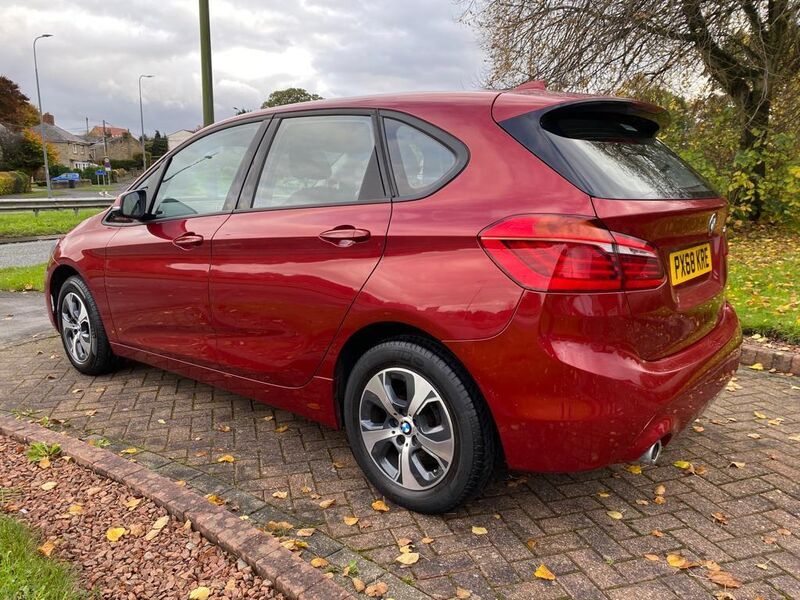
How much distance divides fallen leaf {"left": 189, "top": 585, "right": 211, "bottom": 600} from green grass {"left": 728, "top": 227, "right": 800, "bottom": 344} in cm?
445

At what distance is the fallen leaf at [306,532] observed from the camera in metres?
2.46

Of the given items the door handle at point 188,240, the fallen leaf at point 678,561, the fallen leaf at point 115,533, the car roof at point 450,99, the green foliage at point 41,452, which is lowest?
the green foliage at point 41,452

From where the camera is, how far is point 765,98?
9.96 metres

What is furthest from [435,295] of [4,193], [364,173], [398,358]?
[4,193]

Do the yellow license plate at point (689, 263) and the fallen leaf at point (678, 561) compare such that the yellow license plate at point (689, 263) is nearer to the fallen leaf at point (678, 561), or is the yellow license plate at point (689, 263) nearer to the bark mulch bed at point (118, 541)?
the fallen leaf at point (678, 561)

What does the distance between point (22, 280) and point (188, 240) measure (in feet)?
20.6

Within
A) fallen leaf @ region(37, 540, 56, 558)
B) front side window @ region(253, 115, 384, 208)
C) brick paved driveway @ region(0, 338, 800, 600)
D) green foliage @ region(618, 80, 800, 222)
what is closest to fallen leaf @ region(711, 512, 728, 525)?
→ brick paved driveway @ region(0, 338, 800, 600)

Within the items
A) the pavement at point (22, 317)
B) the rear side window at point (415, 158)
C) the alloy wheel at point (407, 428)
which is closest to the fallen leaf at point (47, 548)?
the alloy wheel at point (407, 428)

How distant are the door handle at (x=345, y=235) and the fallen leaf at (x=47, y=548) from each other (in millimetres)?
1561

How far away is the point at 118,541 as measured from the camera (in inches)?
94.3

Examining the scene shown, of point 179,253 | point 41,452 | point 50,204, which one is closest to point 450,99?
point 179,253

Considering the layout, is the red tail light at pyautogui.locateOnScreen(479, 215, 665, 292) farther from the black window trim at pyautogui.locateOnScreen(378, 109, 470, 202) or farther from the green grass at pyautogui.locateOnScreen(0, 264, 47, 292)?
the green grass at pyautogui.locateOnScreen(0, 264, 47, 292)

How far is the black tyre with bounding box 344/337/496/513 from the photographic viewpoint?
92.7 inches

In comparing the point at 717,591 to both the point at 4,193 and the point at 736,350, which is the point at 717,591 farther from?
the point at 4,193
